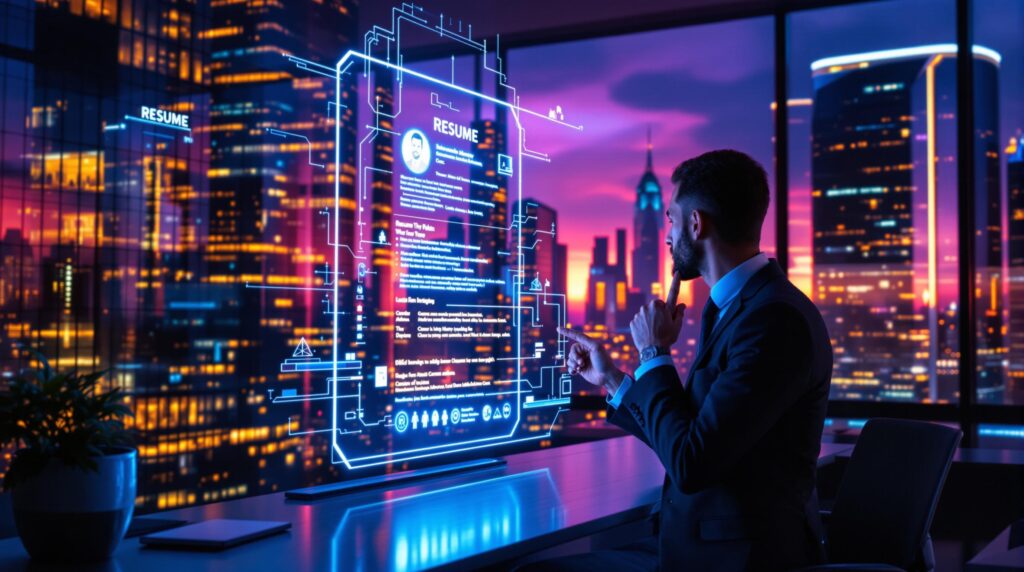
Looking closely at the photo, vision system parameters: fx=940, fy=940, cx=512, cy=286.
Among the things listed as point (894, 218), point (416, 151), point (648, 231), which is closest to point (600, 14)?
point (648, 231)

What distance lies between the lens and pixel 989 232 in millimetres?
4402

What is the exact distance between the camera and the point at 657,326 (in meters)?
1.74

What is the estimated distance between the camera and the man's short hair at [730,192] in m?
1.73

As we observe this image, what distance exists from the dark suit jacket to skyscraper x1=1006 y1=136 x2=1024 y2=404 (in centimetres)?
316

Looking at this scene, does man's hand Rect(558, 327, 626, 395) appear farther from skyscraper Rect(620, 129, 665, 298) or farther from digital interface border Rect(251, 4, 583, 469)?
skyscraper Rect(620, 129, 665, 298)

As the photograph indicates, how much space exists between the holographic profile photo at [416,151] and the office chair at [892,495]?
4.73ft

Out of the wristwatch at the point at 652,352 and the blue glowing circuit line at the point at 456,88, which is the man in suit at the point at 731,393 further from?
the blue glowing circuit line at the point at 456,88

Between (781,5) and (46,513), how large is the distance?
13.5 ft

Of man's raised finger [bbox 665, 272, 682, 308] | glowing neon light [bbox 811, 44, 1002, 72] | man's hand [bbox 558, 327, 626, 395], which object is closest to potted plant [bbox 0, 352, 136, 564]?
man's hand [bbox 558, 327, 626, 395]

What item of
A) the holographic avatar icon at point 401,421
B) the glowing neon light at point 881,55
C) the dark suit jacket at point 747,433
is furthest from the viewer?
the glowing neon light at point 881,55

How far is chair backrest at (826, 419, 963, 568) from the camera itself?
2.27m

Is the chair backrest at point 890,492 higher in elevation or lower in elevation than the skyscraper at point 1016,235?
lower

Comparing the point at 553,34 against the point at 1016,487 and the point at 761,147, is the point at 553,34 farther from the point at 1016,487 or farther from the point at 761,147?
the point at 1016,487

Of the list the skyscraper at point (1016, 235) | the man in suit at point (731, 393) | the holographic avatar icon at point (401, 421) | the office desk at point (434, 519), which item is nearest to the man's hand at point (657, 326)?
the man in suit at point (731, 393)
